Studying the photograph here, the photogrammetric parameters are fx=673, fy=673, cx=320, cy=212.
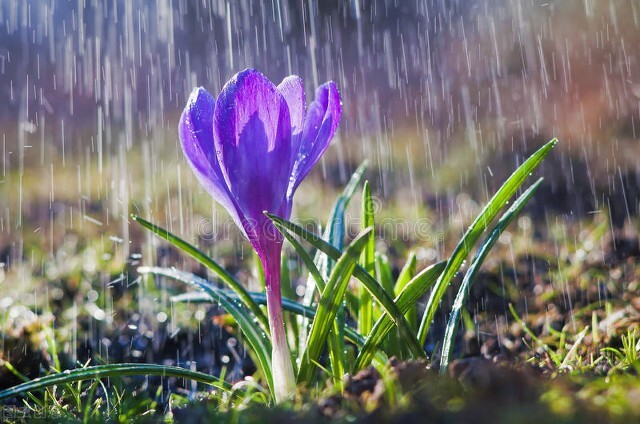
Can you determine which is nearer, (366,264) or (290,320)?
(366,264)

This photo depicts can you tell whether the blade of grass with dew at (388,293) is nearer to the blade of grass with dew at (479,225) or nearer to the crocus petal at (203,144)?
the blade of grass with dew at (479,225)

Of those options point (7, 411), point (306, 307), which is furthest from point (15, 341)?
point (306, 307)

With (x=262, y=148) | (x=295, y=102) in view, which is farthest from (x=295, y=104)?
(x=262, y=148)

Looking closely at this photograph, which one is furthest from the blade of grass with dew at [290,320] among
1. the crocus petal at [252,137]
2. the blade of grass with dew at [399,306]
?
the crocus petal at [252,137]

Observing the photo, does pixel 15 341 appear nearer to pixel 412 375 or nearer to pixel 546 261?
pixel 412 375

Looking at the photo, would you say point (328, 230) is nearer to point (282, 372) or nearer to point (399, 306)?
point (399, 306)

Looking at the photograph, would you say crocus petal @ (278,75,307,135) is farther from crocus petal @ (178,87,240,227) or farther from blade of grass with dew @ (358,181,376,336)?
blade of grass with dew @ (358,181,376,336)
